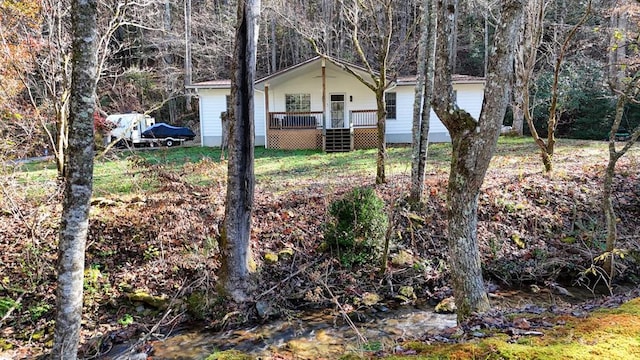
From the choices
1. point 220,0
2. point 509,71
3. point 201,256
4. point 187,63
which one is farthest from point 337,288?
point 220,0

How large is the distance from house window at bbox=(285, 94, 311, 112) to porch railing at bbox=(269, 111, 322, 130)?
1131 millimetres

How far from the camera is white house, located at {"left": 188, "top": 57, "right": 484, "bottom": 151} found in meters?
19.0

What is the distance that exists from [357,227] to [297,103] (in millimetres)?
14157

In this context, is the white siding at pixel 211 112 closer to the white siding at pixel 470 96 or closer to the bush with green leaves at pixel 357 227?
the white siding at pixel 470 96

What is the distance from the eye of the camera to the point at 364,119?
1927 cm

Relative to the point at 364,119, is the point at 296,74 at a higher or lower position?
higher

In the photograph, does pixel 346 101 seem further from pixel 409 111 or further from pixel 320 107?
pixel 409 111

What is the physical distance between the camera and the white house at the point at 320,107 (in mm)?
19047

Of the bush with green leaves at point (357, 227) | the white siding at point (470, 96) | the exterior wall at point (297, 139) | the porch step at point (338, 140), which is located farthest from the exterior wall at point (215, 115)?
the bush with green leaves at point (357, 227)

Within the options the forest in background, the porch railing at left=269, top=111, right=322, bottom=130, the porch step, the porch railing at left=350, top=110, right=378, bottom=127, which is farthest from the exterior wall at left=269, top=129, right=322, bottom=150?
the forest in background

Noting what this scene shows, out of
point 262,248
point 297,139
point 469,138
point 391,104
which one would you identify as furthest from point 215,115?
point 469,138

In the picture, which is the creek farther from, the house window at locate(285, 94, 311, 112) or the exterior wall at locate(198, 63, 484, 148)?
the house window at locate(285, 94, 311, 112)

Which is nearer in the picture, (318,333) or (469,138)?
(469,138)

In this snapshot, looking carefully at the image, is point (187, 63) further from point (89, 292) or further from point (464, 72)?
point (89, 292)
